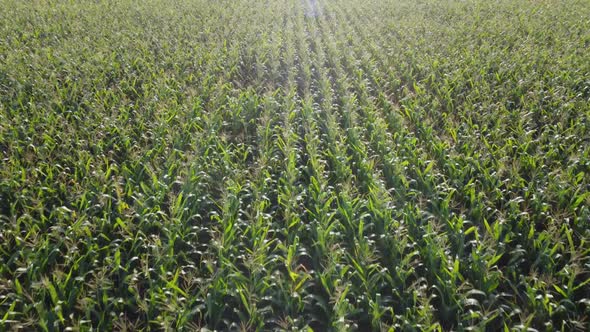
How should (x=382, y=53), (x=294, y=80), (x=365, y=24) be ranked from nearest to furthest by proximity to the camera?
(x=294, y=80), (x=382, y=53), (x=365, y=24)

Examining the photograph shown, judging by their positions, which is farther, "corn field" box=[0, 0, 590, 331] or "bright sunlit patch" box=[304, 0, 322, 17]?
"bright sunlit patch" box=[304, 0, 322, 17]

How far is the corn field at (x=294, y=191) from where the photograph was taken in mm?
2596

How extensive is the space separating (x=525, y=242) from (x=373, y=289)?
4.03 ft

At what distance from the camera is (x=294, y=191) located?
3.65m

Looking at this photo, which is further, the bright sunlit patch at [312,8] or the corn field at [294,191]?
the bright sunlit patch at [312,8]

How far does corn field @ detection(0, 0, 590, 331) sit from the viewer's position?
8.52 ft

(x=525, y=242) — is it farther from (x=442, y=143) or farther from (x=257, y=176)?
(x=257, y=176)

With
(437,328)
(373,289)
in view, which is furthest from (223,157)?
(437,328)

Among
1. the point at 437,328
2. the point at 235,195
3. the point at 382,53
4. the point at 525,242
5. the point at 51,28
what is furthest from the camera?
the point at 51,28

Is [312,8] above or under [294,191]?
under

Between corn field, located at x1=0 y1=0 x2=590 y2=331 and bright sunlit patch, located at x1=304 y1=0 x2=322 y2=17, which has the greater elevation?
corn field, located at x1=0 y1=0 x2=590 y2=331

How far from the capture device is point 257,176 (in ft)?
12.8

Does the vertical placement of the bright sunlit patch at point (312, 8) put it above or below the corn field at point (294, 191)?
below

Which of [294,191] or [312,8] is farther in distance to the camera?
[312,8]
